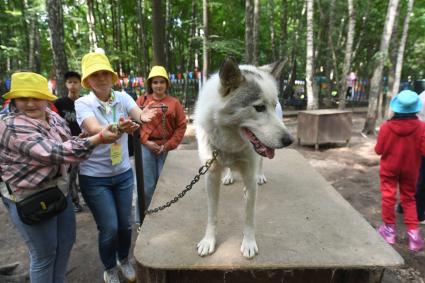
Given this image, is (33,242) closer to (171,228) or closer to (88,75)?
(171,228)

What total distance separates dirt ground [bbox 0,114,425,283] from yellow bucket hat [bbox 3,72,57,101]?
93.8 inches

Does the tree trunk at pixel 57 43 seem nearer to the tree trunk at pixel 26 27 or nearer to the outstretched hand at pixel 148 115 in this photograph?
the outstretched hand at pixel 148 115

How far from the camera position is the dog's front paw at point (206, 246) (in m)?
2.05

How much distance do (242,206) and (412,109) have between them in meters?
2.51

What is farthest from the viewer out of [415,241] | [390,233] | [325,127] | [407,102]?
[325,127]

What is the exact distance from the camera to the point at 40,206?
1.96 metres

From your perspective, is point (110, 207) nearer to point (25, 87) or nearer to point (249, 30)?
point (25, 87)

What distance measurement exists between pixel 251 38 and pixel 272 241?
882 centimetres

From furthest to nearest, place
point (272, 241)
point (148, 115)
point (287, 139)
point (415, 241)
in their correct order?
point (415, 241) < point (148, 115) < point (272, 241) < point (287, 139)

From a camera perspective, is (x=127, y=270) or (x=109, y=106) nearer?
(x=109, y=106)

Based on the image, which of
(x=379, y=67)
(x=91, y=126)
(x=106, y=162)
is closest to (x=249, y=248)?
(x=106, y=162)

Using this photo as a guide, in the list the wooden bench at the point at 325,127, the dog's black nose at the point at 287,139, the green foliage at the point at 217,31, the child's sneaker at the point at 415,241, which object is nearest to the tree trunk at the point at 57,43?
the green foliage at the point at 217,31

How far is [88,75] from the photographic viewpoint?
8.00 feet

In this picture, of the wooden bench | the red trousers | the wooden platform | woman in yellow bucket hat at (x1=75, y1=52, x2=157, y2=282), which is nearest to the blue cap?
the red trousers
